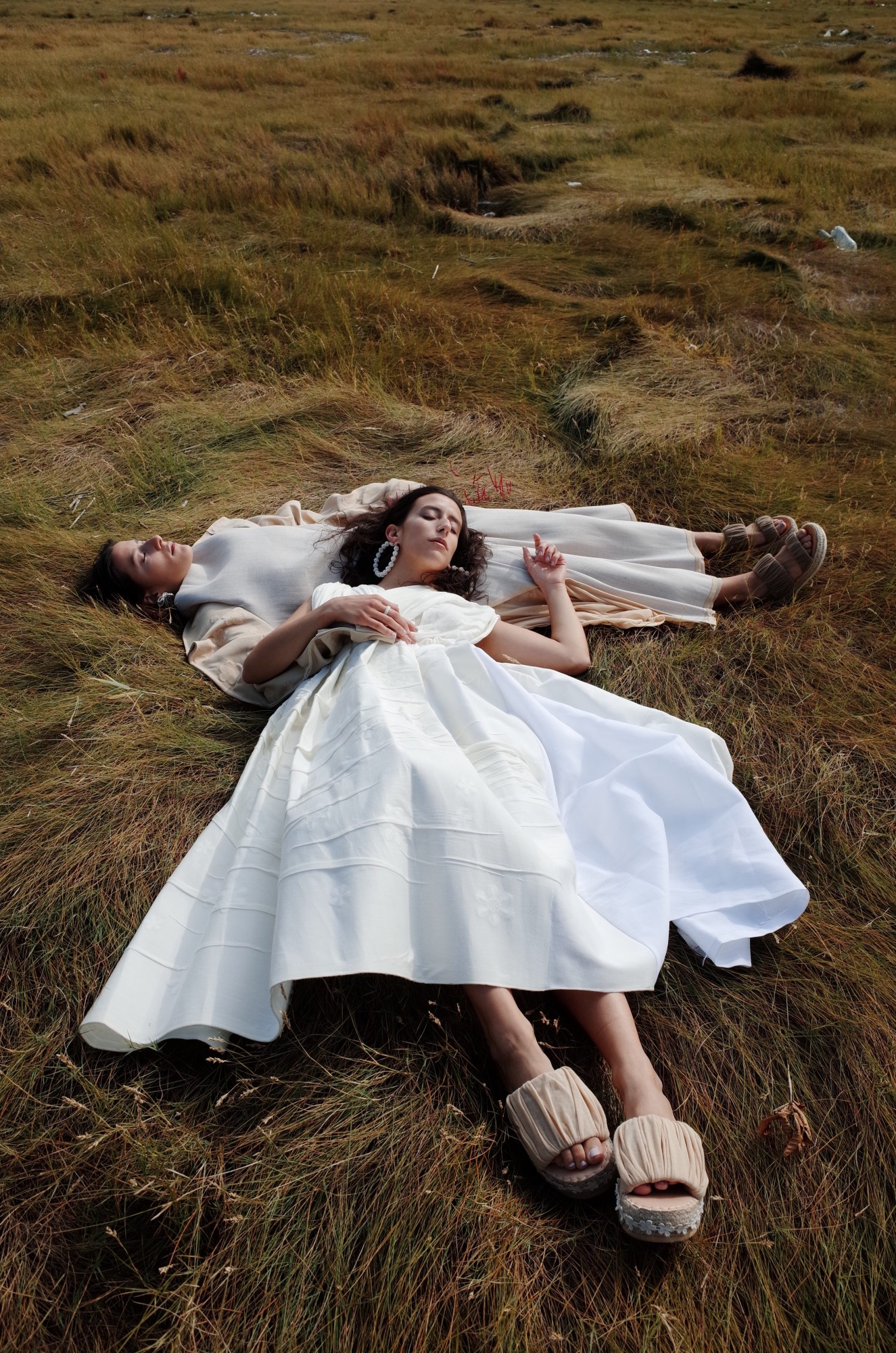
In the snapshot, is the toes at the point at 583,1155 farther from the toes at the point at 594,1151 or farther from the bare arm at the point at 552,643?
the bare arm at the point at 552,643

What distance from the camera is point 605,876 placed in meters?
2.33

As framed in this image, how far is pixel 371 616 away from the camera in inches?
113

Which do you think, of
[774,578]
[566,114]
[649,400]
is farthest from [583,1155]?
[566,114]

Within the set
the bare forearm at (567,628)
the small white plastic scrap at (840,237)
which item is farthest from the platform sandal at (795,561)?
the small white plastic scrap at (840,237)

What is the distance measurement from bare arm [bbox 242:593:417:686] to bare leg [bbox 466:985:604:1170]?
1.25 meters

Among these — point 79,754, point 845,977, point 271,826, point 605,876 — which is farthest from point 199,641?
point 845,977

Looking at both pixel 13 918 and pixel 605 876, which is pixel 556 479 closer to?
pixel 605 876

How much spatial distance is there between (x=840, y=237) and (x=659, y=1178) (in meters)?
8.46

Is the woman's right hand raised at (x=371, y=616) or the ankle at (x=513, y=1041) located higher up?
the woman's right hand raised at (x=371, y=616)

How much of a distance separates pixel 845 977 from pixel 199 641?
2.59 meters

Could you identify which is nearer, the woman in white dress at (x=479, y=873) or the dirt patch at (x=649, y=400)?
the woman in white dress at (x=479, y=873)

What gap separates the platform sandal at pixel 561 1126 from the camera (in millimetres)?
1805

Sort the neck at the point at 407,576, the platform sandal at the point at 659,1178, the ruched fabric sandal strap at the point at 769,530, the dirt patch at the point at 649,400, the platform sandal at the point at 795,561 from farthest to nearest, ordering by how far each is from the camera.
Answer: the dirt patch at the point at 649,400 < the ruched fabric sandal strap at the point at 769,530 < the platform sandal at the point at 795,561 < the neck at the point at 407,576 < the platform sandal at the point at 659,1178

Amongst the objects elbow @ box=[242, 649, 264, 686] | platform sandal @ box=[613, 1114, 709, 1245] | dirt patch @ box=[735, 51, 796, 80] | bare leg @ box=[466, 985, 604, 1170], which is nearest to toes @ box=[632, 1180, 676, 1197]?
platform sandal @ box=[613, 1114, 709, 1245]
